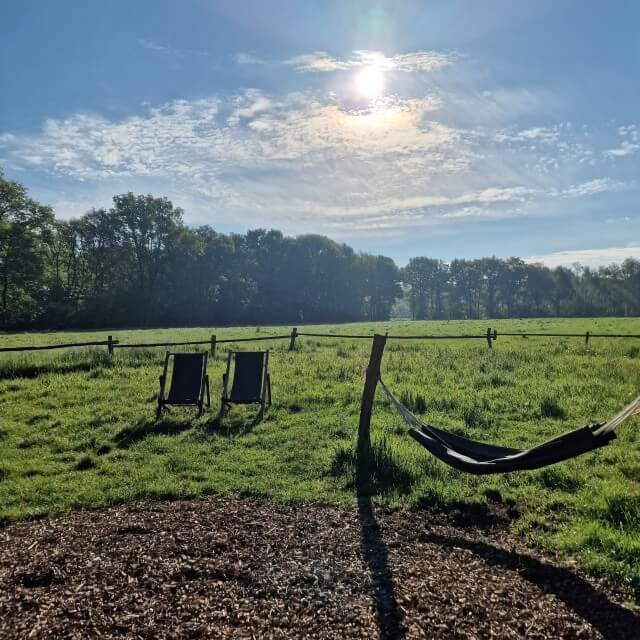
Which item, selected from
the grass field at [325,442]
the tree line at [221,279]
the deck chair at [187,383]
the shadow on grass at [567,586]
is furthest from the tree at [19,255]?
the shadow on grass at [567,586]

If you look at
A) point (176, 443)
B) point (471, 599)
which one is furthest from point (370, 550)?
point (176, 443)

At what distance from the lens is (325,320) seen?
70.8m

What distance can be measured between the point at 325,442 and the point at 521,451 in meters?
3.56

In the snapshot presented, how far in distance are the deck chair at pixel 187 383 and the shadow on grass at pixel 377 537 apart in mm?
3951

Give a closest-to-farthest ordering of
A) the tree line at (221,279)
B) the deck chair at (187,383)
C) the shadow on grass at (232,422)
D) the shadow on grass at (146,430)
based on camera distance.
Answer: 1. the shadow on grass at (146,430)
2. the shadow on grass at (232,422)
3. the deck chair at (187,383)
4. the tree line at (221,279)

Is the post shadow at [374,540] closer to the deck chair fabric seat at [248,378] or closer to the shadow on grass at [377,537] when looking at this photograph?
the shadow on grass at [377,537]

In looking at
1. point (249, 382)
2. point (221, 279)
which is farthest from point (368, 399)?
point (221, 279)

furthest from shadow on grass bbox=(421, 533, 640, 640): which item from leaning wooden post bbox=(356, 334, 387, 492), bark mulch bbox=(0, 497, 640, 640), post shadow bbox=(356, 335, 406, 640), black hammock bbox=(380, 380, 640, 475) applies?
leaning wooden post bbox=(356, 334, 387, 492)

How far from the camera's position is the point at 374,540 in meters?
4.40

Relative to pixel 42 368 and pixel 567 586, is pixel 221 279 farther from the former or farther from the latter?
pixel 567 586

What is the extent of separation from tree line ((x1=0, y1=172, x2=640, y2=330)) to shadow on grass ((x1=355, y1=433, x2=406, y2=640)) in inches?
1678

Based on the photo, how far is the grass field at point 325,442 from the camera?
521 cm

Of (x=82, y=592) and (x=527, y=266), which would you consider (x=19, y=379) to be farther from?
(x=527, y=266)

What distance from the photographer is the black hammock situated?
146 inches
